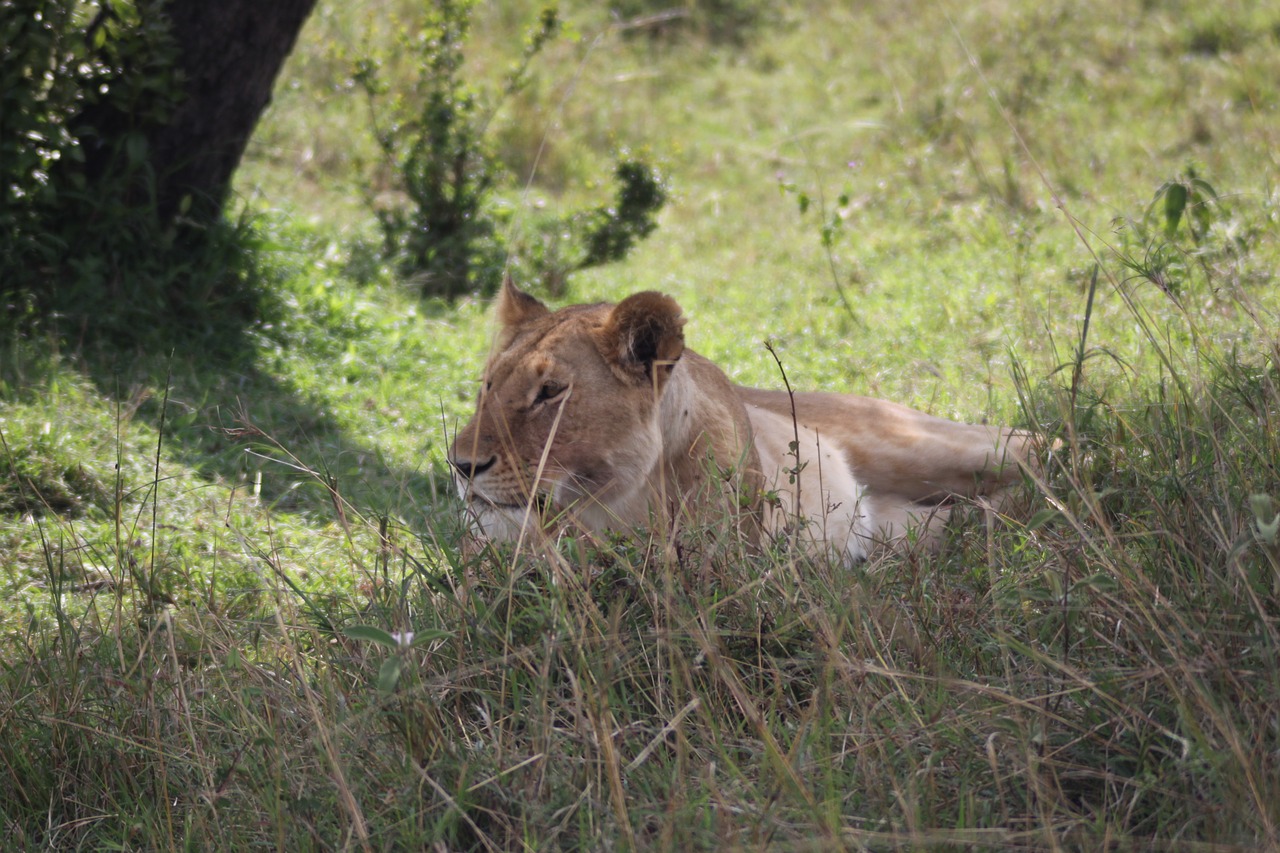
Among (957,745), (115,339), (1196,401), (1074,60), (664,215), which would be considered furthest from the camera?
(1074,60)

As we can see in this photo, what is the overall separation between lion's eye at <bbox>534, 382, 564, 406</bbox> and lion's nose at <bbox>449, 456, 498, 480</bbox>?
22 cm

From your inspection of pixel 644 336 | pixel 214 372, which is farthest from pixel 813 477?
pixel 214 372

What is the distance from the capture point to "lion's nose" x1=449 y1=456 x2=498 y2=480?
3.19m

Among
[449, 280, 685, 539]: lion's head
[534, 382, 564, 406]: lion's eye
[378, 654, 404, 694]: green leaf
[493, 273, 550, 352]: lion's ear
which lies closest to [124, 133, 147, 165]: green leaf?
[493, 273, 550, 352]: lion's ear

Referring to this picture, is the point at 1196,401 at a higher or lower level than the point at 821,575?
higher

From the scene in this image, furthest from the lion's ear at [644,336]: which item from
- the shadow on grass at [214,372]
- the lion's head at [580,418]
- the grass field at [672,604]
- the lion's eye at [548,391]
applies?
the shadow on grass at [214,372]

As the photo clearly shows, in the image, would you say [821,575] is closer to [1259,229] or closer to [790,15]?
[1259,229]

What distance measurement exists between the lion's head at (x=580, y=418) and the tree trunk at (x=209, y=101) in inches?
114

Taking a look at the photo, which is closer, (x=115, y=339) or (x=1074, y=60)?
(x=115, y=339)

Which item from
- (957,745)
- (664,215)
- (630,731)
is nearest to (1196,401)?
(957,745)

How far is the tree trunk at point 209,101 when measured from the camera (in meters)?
5.49

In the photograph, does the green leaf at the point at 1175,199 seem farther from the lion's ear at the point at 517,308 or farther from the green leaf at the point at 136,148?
the green leaf at the point at 136,148

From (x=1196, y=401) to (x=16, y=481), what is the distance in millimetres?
3581

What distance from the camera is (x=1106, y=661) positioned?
2500 millimetres
